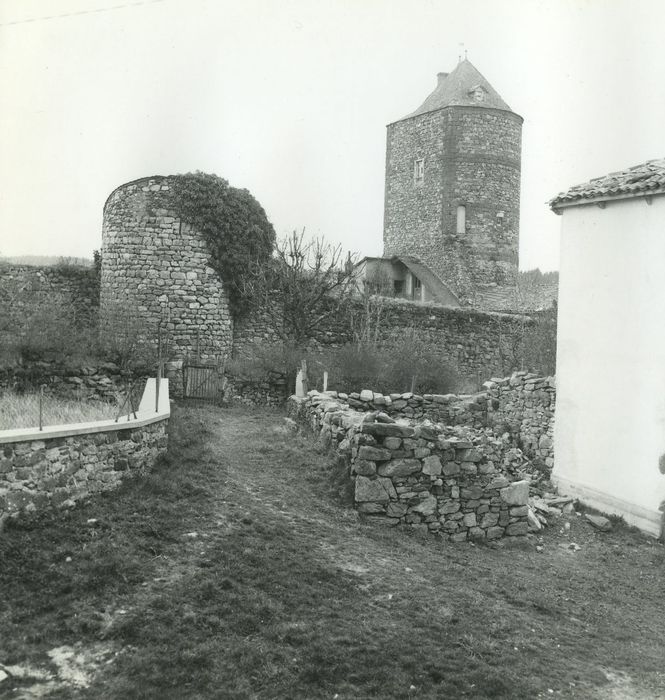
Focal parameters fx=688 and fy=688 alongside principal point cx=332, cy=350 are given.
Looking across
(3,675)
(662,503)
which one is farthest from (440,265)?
(3,675)

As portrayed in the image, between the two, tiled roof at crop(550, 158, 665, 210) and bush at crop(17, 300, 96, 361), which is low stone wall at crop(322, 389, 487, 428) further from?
bush at crop(17, 300, 96, 361)

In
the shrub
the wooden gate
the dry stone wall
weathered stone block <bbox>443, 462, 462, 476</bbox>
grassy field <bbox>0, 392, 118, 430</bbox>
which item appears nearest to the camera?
the dry stone wall

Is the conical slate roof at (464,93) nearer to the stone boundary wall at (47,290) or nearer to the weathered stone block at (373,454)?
the stone boundary wall at (47,290)

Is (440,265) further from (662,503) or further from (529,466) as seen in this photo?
(662,503)

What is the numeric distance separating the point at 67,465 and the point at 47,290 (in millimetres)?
15768

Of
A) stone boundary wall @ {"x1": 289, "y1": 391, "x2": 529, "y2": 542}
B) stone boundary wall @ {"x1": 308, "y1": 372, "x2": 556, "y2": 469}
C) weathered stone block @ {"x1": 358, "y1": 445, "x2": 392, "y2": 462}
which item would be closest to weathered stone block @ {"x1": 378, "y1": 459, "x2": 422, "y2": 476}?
stone boundary wall @ {"x1": 289, "y1": 391, "x2": 529, "y2": 542}

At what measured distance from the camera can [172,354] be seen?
19.5 m

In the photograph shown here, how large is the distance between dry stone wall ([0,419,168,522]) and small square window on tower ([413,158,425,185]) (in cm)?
2926

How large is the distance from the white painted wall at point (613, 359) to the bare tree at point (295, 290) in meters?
9.97

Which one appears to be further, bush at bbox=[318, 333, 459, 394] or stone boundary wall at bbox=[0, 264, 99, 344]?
stone boundary wall at bbox=[0, 264, 99, 344]

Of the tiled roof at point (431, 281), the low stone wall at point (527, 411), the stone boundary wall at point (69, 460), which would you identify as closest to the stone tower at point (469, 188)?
the tiled roof at point (431, 281)

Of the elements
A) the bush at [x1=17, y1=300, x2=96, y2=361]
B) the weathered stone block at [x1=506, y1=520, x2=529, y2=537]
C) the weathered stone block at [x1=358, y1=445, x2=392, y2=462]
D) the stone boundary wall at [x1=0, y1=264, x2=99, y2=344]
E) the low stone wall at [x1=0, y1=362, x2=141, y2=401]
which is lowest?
the weathered stone block at [x1=506, y1=520, x2=529, y2=537]

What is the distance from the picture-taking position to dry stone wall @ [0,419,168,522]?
21.8 ft

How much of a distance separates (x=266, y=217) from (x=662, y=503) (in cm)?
1438
